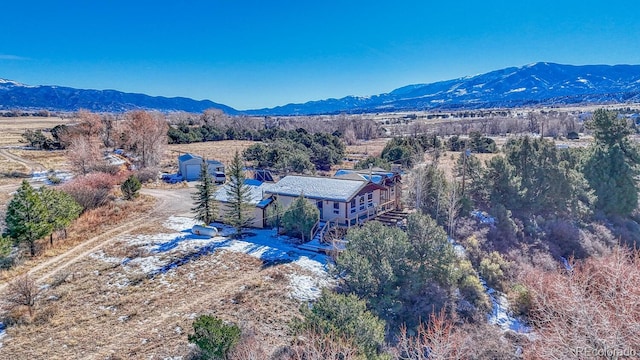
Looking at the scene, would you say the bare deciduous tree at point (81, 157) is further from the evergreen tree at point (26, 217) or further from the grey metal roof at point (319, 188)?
the grey metal roof at point (319, 188)

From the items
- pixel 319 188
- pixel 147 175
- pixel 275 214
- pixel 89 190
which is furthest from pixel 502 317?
pixel 147 175

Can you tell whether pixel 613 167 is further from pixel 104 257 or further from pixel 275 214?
pixel 104 257

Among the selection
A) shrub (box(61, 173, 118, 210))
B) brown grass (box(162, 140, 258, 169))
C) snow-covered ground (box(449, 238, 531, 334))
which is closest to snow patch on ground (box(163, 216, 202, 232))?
shrub (box(61, 173, 118, 210))

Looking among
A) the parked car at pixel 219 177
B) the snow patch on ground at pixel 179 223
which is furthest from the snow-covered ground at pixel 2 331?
the parked car at pixel 219 177

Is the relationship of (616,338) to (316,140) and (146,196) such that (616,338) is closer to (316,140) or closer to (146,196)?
(146,196)

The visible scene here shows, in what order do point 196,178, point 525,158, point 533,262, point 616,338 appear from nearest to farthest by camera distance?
point 616,338
point 533,262
point 525,158
point 196,178

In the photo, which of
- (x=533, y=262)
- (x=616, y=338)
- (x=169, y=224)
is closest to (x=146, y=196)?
(x=169, y=224)

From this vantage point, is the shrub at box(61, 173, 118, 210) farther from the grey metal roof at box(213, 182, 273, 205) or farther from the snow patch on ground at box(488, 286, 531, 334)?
the snow patch on ground at box(488, 286, 531, 334)
